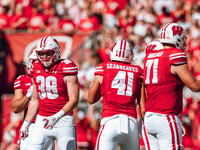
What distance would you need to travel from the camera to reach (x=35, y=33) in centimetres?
1090

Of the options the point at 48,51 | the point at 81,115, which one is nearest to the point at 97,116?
the point at 81,115

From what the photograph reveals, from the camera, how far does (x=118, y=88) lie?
17.7ft

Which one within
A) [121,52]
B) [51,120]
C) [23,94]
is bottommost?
[51,120]

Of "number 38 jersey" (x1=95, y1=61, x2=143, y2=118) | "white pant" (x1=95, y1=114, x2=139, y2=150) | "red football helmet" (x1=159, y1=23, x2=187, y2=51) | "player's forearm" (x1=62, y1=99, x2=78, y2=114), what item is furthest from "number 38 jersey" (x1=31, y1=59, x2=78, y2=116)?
"red football helmet" (x1=159, y1=23, x2=187, y2=51)

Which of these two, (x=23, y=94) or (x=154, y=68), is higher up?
(x=154, y=68)

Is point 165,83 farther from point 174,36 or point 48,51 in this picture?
point 48,51

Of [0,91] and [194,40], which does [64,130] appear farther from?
[194,40]

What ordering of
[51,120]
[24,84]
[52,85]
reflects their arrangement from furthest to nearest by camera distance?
[24,84] < [52,85] < [51,120]

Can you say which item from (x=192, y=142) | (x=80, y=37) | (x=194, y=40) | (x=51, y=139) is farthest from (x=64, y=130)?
(x=194, y=40)

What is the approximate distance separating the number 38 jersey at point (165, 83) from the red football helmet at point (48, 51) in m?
1.17

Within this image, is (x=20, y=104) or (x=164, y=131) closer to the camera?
→ (x=164, y=131)

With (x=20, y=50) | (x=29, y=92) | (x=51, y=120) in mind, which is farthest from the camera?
(x=20, y=50)

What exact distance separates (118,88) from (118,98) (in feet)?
0.41

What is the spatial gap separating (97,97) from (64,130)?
62 centimetres
